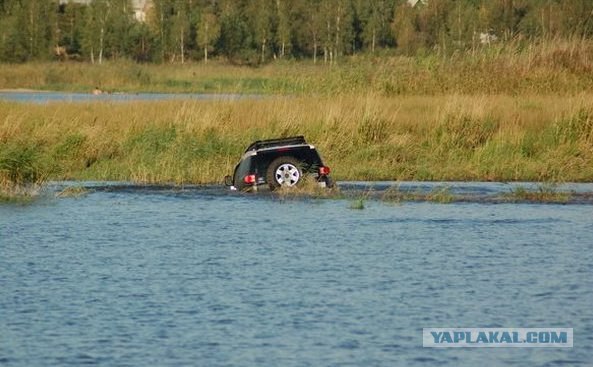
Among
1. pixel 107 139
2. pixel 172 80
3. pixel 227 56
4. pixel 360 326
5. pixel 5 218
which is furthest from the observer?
pixel 227 56

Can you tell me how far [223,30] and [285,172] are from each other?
73528 millimetres

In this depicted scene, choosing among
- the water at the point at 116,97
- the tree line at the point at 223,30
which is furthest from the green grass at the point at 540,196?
the tree line at the point at 223,30

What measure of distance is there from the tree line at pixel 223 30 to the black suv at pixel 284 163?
197 ft

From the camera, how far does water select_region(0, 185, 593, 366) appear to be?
11.2 m

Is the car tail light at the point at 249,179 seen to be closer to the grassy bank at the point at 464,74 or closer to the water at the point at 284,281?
the water at the point at 284,281

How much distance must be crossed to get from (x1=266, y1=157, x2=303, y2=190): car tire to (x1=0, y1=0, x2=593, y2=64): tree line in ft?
197

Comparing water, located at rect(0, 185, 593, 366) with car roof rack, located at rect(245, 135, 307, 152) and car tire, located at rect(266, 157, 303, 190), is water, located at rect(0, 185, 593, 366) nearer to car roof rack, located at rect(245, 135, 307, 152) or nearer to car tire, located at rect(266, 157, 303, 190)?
car tire, located at rect(266, 157, 303, 190)

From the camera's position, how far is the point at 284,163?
2139 centimetres

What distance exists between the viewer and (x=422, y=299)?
13188mm

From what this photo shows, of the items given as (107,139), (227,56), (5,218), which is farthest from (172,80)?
(5,218)

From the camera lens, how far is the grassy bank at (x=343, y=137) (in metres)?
25.3

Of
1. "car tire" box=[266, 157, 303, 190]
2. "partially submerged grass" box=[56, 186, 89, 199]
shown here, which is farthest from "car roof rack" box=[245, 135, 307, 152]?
"partially submerged grass" box=[56, 186, 89, 199]

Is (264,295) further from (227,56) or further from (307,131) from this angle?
(227,56)

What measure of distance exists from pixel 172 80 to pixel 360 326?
203ft
